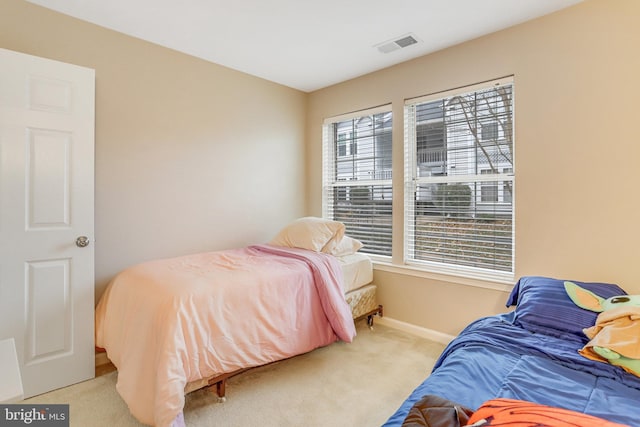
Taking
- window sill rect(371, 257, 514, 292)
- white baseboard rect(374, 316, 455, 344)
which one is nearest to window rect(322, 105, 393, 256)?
window sill rect(371, 257, 514, 292)

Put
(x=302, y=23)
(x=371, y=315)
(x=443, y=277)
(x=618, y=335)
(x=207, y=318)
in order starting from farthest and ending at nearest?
1. (x=371, y=315)
2. (x=443, y=277)
3. (x=302, y=23)
4. (x=207, y=318)
5. (x=618, y=335)

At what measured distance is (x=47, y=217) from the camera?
2176mm

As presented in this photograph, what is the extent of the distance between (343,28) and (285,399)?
271cm

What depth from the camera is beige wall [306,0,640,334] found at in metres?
2.07

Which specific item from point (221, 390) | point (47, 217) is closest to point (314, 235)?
point (221, 390)

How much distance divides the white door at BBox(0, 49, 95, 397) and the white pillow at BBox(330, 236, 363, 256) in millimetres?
1972

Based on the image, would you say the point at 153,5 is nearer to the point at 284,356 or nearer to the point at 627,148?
the point at 284,356

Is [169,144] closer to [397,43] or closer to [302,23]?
[302,23]

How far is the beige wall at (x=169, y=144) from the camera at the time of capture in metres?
2.49

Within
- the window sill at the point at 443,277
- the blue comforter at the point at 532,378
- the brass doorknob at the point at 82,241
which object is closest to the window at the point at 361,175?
the window sill at the point at 443,277

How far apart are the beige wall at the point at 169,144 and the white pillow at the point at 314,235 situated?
57cm

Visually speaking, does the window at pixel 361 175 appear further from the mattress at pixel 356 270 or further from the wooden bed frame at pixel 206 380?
the wooden bed frame at pixel 206 380

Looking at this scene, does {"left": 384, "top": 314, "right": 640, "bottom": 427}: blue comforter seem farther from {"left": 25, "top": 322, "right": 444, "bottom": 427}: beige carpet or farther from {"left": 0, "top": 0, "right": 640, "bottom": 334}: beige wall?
{"left": 0, "top": 0, "right": 640, "bottom": 334}: beige wall

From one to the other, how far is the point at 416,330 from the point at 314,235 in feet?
4.28
